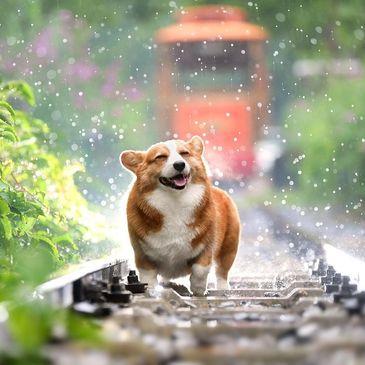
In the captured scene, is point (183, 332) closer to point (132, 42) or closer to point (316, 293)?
point (316, 293)

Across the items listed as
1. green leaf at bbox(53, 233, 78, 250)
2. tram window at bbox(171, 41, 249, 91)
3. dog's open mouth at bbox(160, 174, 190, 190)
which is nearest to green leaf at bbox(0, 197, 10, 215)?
dog's open mouth at bbox(160, 174, 190, 190)

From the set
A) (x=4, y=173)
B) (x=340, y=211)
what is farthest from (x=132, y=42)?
(x=4, y=173)

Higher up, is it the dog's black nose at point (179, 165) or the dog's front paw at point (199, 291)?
the dog's black nose at point (179, 165)

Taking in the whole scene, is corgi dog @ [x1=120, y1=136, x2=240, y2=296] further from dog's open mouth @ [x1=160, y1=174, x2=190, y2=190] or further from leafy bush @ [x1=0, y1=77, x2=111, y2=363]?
leafy bush @ [x1=0, y1=77, x2=111, y2=363]

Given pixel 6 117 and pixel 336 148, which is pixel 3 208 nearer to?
pixel 6 117

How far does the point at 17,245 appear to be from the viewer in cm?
754

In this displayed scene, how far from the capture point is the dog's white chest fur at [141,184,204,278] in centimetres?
709

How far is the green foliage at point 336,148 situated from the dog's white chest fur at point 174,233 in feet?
35.6

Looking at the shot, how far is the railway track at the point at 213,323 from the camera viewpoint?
11.5 feet

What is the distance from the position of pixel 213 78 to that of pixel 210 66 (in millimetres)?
313

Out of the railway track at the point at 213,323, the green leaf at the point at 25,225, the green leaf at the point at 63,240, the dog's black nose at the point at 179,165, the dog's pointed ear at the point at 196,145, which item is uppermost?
the dog's pointed ear at the point at 196,145

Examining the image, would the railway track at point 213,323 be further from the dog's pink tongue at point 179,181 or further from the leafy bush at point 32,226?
A: the dog's pink tongue at point 179,181

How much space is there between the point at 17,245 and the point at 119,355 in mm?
4047

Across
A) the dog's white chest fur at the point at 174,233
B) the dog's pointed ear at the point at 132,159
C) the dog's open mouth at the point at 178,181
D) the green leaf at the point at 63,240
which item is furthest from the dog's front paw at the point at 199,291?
the green leaf at the point at 63,240
